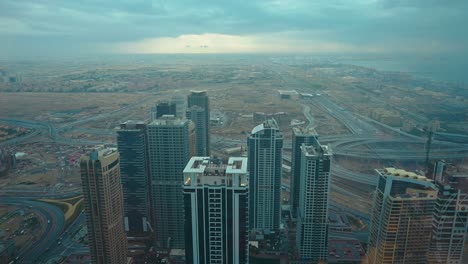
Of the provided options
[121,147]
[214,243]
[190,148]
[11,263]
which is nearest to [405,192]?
[214,243]

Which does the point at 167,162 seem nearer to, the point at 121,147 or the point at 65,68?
the point at 121,147

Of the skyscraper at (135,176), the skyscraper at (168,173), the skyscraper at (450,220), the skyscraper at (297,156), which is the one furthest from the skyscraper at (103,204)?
the skyscraper at (450,220)

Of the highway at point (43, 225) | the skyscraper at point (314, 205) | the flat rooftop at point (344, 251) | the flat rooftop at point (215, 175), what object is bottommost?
the highway at point (43, 225)

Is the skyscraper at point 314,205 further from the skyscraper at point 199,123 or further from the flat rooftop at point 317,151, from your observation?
the skyscraper at point 199,123

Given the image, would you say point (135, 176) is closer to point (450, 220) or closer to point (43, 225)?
point (43, 225)

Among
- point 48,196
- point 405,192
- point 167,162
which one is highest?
point 405,192

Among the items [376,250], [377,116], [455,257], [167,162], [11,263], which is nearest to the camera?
[455,257]
